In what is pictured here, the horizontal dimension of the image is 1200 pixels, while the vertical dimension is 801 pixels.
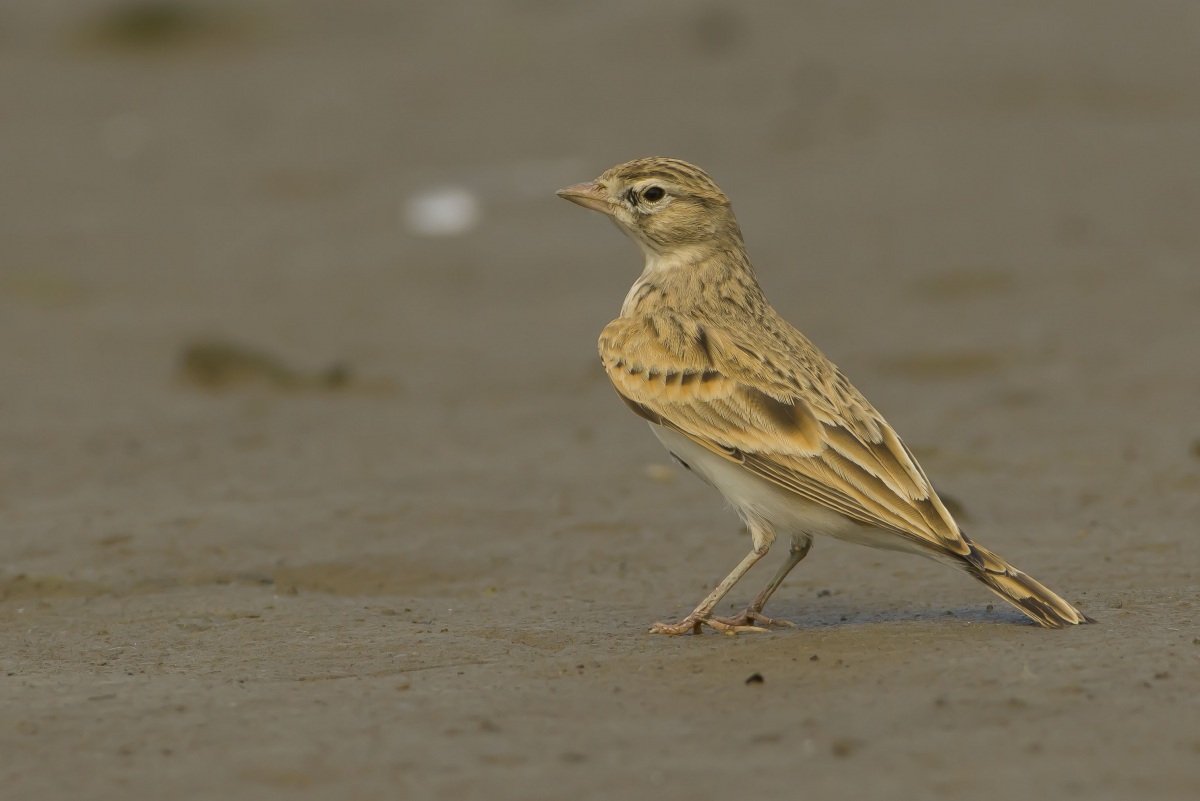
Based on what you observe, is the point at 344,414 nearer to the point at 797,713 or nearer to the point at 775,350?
the point at 775,350

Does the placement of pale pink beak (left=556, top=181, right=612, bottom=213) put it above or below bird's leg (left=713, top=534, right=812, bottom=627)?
above

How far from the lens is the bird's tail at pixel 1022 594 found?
576cm

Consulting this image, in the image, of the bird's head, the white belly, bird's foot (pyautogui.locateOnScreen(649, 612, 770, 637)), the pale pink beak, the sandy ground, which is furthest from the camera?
the pale pink beak

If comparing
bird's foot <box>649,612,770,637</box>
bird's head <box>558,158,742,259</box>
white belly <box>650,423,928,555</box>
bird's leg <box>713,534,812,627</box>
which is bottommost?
bird's foot <box>649,612,770,637</box>

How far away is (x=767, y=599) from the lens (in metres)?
6.56

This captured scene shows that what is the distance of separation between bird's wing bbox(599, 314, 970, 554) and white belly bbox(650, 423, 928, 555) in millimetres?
75

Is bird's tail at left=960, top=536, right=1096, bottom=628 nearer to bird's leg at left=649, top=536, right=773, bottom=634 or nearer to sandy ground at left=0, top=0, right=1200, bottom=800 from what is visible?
sandy ground at left=0, top=0, right=1200, bottom=800

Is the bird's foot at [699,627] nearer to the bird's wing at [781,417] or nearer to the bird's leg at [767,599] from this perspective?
the bird's leg at [767,599]

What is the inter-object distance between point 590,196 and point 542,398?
150 inches

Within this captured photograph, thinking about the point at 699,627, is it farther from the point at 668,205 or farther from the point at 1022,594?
the point at 668,205

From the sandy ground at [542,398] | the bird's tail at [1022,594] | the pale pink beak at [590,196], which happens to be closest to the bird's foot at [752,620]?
the sandy ground at [542,398]

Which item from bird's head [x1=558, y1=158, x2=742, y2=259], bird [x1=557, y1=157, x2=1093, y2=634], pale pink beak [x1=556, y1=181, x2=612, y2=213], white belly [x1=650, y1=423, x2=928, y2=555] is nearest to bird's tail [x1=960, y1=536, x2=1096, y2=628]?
bird [x1=557, y1=157, x2=1093, y2=634]

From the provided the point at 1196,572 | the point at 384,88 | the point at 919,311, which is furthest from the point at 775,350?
the point at 384,88

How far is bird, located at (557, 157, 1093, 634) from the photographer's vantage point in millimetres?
5898
